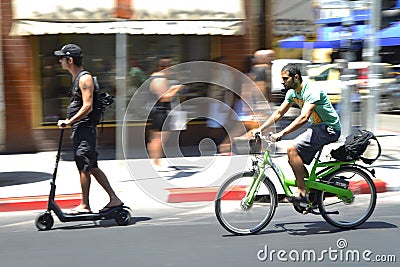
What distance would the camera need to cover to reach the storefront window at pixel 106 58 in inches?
440

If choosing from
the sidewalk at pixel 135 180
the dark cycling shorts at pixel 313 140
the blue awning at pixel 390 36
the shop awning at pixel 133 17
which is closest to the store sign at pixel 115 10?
the shop awning at pixel 133 17

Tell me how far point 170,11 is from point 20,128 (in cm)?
335

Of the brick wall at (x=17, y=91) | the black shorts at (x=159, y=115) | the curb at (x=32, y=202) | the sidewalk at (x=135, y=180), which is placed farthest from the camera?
the brick wall at (x=17, y=91)

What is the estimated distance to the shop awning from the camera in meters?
10.4

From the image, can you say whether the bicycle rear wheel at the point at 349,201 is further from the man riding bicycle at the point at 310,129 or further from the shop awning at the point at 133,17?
the shop awning at the point at 133,17

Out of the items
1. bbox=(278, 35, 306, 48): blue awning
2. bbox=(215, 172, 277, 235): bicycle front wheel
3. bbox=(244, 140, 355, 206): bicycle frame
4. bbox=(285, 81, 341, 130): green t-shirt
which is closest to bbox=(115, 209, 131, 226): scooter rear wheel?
bbox=(215, 172, 277, 235): bicycle front wheel

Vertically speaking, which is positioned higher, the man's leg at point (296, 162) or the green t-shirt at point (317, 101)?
the green t-shirt at point (317, 101)

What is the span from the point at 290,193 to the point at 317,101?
1.00 meters

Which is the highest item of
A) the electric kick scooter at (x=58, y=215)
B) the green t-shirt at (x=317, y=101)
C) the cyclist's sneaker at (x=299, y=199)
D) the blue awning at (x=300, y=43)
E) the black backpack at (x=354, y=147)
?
the blue awning at (x=300, y=43)

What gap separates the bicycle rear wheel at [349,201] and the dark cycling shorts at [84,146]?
246cm

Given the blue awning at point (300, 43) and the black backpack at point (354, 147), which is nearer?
the black backpack at point (354, 147)

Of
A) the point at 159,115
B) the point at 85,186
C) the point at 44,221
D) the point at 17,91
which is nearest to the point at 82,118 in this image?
the point at 85,186

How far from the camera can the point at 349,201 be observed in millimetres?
6672

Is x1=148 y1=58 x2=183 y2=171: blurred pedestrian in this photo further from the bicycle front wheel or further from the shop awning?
the bicycle front wheel
